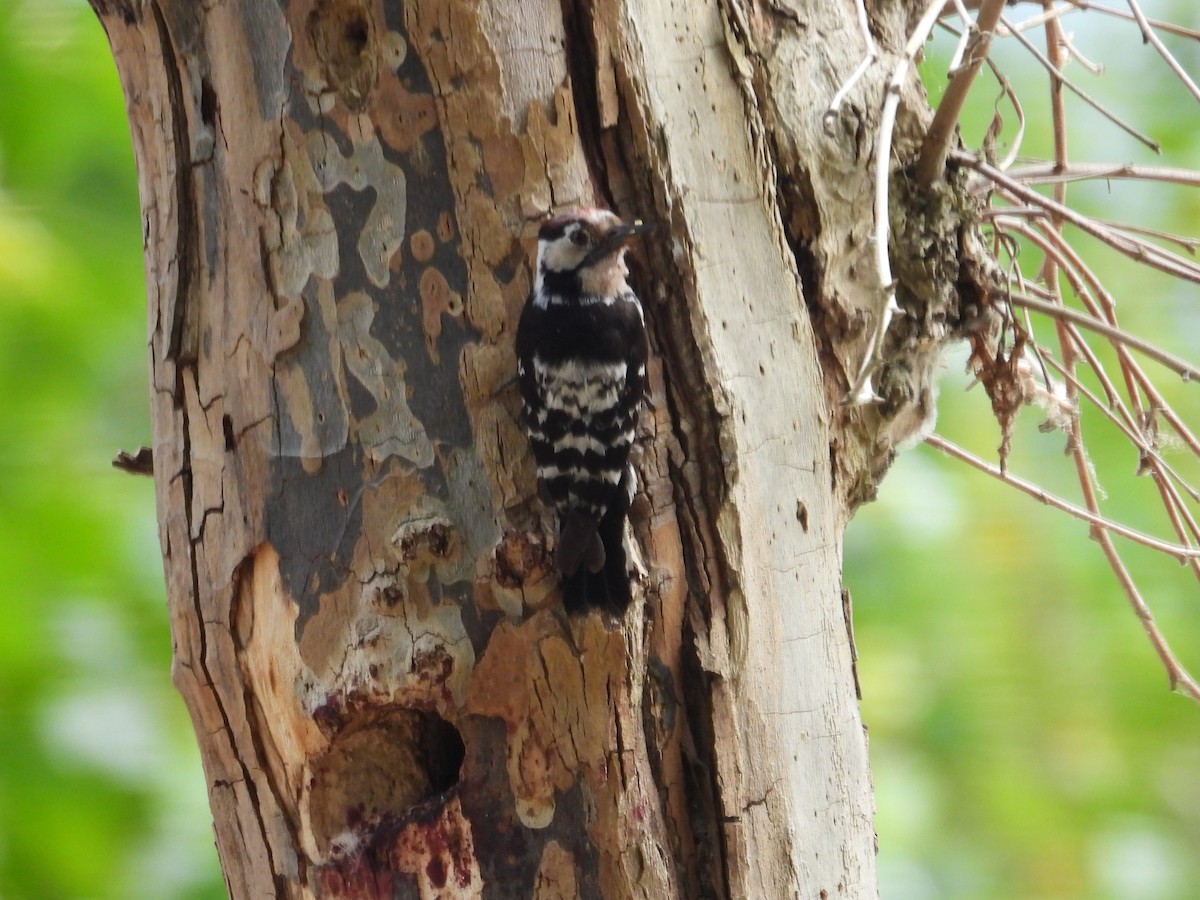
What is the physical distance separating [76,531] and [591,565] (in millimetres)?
2493

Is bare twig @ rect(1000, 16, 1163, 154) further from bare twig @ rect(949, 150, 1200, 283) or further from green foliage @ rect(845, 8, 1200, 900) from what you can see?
green foliage @ rect(845, 8, 1200, 900)

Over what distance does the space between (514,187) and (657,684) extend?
807 millimetres

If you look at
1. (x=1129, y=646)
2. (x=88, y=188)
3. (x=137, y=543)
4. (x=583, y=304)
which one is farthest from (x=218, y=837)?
(x=1129, y=646)

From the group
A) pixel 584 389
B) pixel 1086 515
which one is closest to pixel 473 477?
pixel 584 389

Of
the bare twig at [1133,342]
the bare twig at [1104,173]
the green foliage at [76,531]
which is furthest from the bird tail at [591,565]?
the green foliage at [76,531]

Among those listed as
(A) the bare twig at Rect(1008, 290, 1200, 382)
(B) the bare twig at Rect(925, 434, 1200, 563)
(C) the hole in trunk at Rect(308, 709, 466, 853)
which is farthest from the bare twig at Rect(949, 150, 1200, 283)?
(C) the hole in trunk at Rect(308, 709, 466, 853)

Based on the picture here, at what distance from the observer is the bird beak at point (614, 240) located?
1.79m

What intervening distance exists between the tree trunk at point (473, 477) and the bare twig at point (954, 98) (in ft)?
1.06

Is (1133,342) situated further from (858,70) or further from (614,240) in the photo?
(614,240)

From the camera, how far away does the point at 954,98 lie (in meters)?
1.98

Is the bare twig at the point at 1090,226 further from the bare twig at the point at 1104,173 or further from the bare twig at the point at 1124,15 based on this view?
the bare twig at the point at 1124,15

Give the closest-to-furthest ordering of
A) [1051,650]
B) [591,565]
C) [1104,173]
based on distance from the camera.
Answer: [591,565] → [1104,173] → [1051,650]

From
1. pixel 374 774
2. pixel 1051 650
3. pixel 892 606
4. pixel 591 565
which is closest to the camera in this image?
pixel 591 565

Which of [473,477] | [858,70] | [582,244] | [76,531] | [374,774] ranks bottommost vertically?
[374,774]
